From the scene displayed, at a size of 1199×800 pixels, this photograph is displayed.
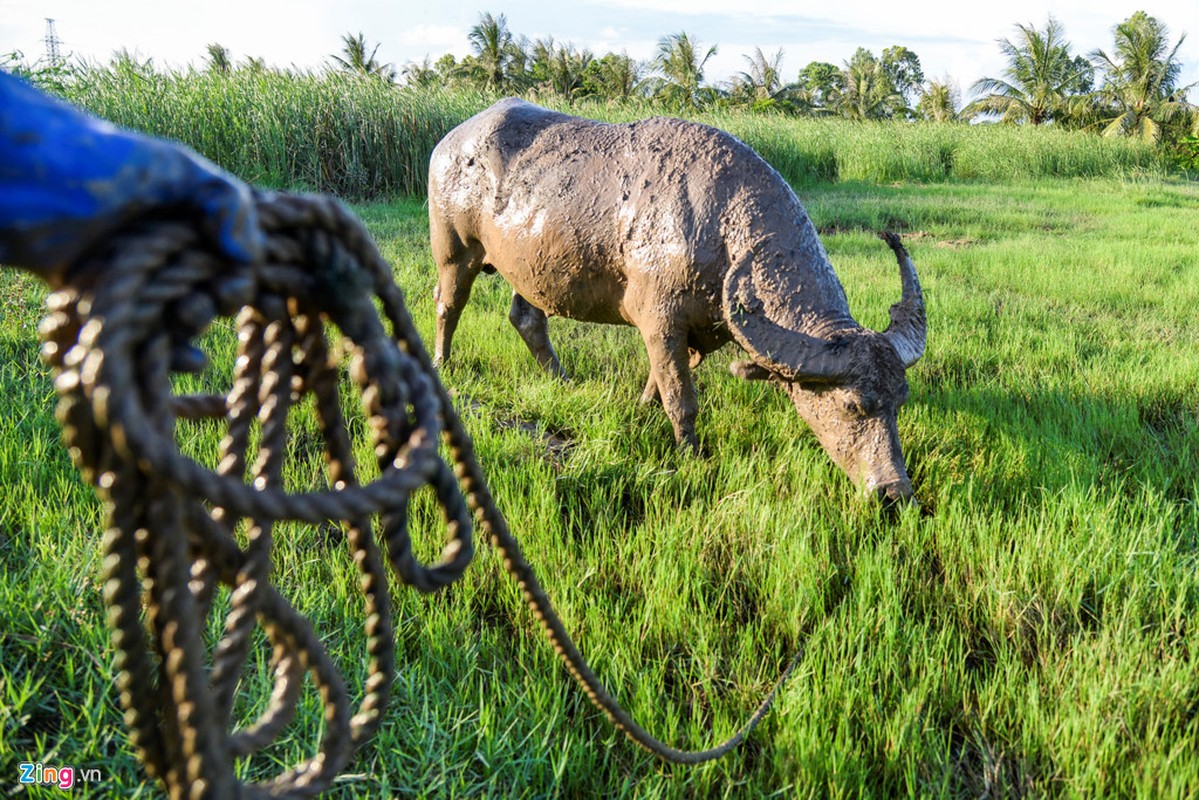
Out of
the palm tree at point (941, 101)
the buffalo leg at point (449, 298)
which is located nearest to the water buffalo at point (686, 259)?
the buffalo leg at point (449, 298)

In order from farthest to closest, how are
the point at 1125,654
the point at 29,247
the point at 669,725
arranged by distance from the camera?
the point at 1125,654, the point at 669,725, the point at 29,247

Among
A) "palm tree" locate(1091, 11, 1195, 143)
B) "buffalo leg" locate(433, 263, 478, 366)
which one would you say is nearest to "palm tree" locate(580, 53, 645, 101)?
"palm tree" locate(1091, 11, 1195, 143)

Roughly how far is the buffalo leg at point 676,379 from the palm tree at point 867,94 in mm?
42065

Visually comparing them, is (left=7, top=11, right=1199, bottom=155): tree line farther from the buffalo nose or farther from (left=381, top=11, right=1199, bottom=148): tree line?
the buffalo nose

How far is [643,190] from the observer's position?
3.27 meters

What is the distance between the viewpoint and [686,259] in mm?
3059

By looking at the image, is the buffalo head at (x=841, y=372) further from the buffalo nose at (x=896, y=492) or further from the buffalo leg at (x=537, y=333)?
the buffalo leg at (x=537, y=333)

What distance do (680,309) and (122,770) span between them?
229 cm

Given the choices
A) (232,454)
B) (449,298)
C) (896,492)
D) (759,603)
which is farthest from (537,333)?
(232,454)

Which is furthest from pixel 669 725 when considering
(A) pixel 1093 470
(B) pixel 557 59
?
(B) pixel 557 59

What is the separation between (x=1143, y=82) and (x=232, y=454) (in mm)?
35262

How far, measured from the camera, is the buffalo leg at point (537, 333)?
4352 mm

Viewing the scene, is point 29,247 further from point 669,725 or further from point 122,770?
point 669,725

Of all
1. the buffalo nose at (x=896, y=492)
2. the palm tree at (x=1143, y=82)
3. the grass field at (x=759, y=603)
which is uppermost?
the palm tree at (x=1143, y=82)
